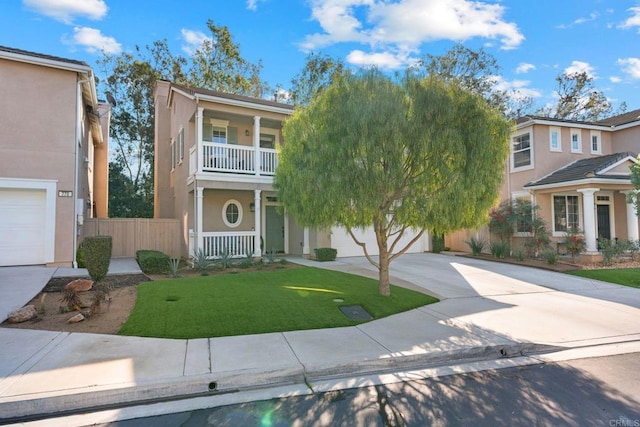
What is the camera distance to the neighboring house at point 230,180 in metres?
12.7

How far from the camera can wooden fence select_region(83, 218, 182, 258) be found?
47.4 feet

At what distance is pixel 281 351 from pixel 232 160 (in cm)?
955

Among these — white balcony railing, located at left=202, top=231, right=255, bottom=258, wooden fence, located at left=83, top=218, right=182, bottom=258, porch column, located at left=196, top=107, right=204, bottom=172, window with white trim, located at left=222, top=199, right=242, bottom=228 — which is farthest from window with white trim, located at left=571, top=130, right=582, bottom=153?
wooden fence, located at left=83, top=218, right=182, bottom=258

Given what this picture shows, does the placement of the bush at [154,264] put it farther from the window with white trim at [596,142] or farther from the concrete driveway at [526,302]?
the window with white trim at [596,142]

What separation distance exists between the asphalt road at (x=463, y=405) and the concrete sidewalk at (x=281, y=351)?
1.66ft

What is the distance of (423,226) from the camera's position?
258 inches

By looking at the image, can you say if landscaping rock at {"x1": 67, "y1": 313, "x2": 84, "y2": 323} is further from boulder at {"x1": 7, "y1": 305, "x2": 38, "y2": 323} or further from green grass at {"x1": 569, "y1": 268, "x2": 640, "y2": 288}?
green grass at {"x1": 569, "y1": 268, "x2": 640, "y2": 288}

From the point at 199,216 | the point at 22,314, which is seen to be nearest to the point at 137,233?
the point at 199,216

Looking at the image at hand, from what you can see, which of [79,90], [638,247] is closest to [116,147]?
[79,90]

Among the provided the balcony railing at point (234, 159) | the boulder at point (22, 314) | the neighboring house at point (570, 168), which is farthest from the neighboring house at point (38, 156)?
the neighboring house at point (570, 168)

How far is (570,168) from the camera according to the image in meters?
16.1

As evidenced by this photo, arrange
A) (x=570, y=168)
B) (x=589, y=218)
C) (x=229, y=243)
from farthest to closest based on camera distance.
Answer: (x=570, y=168)
(x=589, y=218)
(x=229, y=243)

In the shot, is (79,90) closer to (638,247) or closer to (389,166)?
(389,166)

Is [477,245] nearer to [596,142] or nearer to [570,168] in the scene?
[570,168]
